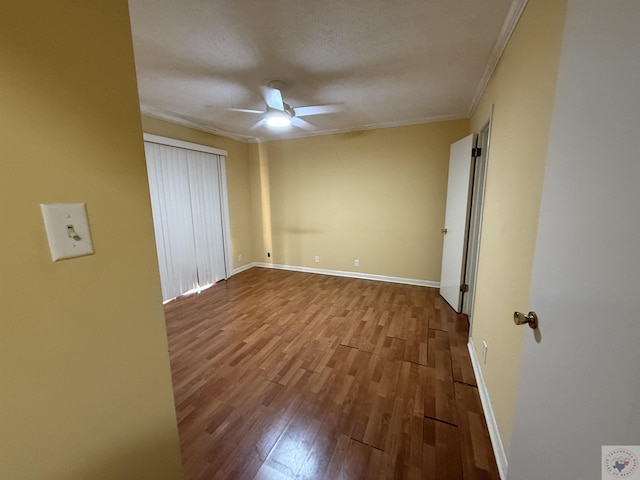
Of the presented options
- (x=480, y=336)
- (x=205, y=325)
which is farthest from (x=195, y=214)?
(x=480, y=336)

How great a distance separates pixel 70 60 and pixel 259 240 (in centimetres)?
443

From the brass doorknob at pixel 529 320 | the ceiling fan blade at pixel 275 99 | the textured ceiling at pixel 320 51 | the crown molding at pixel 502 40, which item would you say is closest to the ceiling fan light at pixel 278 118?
the ceiling fan blade at pixel 275 99

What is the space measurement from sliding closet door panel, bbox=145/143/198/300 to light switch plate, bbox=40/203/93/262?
2.94 m

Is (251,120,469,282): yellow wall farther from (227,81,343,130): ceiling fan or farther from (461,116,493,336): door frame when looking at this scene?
(227,81,343,130): ceiling fan

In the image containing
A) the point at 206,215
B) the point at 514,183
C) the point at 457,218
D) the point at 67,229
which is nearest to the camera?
the point at 67,229

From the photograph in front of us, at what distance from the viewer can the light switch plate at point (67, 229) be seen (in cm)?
50

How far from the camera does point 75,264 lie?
55 cm

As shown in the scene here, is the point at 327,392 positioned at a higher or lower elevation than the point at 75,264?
lower

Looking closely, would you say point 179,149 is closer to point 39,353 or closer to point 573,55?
point 39,353

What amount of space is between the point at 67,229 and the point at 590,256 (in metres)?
1.17

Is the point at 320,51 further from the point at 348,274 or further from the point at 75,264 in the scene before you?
the point at 348,274

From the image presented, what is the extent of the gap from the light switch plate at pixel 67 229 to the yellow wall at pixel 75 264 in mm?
12

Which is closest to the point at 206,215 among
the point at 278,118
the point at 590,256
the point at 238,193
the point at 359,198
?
the point at 238,193

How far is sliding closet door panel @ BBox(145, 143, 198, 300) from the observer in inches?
123
